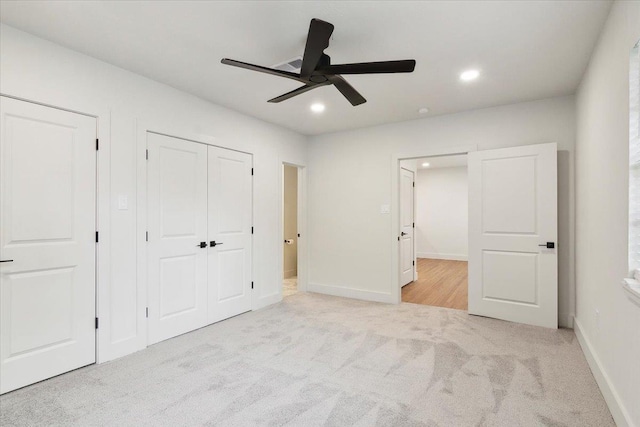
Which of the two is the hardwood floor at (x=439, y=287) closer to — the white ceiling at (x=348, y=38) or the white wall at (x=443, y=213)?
the white wall at (x=443, y=213)

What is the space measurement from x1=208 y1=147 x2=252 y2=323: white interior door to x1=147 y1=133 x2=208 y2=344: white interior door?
118mm

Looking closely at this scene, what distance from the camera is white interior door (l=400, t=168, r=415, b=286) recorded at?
540 centimetres

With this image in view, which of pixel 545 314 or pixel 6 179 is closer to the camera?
pixel 6 179

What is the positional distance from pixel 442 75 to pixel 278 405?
10.2ft

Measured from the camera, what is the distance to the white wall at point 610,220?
1759 mm

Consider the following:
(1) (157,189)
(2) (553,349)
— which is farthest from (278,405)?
(2) (553,349)

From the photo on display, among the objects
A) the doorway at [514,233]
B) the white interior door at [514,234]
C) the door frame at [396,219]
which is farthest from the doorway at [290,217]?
the white interior door at [514,234]

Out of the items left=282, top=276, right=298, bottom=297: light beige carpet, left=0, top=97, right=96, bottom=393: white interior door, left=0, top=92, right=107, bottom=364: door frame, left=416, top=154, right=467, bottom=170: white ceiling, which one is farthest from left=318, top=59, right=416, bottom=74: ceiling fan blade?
left=416, top=154, right=467, bottom=170: white ceiling

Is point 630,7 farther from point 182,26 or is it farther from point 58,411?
point 58,411

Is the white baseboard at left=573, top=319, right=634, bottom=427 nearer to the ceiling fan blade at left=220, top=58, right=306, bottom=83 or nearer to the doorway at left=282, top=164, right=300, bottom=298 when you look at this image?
the ceiling fan blade at left=220, top=58, right=306, bottom=83

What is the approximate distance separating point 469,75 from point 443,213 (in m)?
6.56

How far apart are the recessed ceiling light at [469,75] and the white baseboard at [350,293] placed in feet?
9.60

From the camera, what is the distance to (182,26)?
2.29m

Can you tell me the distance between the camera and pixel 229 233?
13.0 feet
